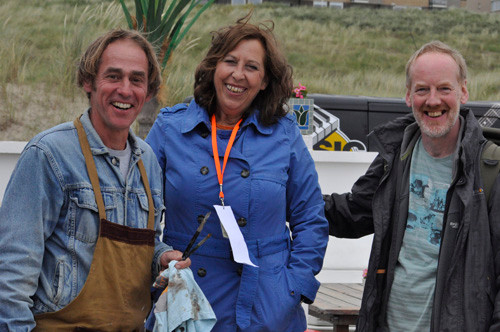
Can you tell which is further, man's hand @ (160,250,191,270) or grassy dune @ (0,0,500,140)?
grassy dune @ (0,0,500,140)

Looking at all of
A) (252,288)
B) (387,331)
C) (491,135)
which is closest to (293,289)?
(252,288)

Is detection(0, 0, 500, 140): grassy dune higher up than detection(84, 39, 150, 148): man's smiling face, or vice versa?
detection(0, 0, 500, 140): grassy dune

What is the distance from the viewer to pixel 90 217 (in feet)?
7.03

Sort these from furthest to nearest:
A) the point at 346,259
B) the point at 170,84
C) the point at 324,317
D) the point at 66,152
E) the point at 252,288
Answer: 1. the point at 170,84
2. the point at 346,259
3. the point at 324,317
4. the point at 252,288
5. the point at 66,152

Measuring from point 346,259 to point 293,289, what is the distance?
11.2ft

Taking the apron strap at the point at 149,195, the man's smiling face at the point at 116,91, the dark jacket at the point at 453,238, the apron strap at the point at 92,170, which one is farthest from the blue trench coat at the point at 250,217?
the apron strap at the point at 92,170

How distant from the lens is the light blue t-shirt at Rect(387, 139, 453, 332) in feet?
8.95

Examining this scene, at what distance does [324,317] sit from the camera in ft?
12.6

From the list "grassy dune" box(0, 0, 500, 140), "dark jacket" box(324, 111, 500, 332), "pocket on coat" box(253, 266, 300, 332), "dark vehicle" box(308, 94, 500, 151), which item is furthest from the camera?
"grassy dune" box(0, 0, 500, 140)

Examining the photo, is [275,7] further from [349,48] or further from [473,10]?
[473,10]

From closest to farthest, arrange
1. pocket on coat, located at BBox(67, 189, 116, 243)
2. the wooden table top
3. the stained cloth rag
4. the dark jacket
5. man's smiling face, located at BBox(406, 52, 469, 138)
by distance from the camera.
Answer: pocket on coat, located at BBox(67, 189, 116, 243), the stained cloth rag, the dark jacket, man's smiling face, located at BBox(406, 52, 469, 138), the wooden table top

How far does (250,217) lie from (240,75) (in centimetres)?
57

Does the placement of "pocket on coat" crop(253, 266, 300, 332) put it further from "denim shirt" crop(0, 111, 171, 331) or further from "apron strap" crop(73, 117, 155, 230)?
"denim shirt" crop(0, 111, 171, 331)

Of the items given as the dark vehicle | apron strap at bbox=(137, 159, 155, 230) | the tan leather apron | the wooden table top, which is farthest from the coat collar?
the dark vehicle
